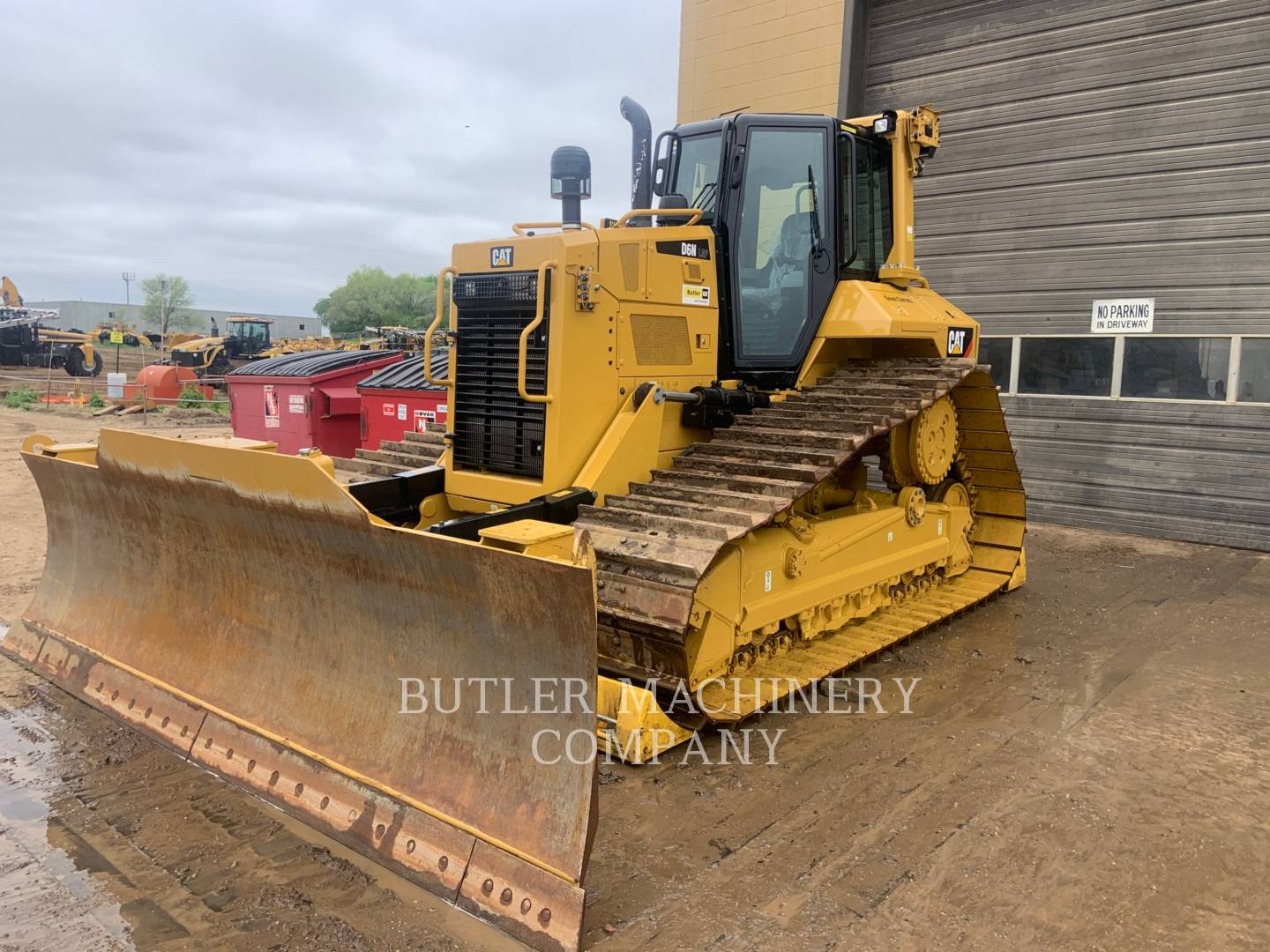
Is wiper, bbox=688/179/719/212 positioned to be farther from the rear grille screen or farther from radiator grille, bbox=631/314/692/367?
the rear grille screen

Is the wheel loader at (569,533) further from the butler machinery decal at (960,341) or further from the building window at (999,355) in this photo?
the building window at (999,355)

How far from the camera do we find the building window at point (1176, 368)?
8.69 meters

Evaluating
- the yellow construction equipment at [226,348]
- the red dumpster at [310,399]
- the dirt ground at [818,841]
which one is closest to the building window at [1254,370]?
the dirt ground at [818,841]

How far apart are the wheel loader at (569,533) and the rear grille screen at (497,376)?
20 millimetres

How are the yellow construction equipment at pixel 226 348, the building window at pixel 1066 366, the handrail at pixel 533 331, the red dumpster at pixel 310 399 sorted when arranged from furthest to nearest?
the yellow construction equipment at pixel 226 348
the red dumpster at pixel 310 399
the building window at pixel 1066 366
the handrail at pixel 533 331

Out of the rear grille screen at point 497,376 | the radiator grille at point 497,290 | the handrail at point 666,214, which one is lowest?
the rear grille screen at point 497,376

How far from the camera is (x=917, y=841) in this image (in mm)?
3309

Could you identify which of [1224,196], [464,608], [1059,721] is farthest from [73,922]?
[1224,196]

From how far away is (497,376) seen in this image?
4.86 meters

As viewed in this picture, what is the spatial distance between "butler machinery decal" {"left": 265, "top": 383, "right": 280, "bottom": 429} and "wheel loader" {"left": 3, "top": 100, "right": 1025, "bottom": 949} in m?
7.09

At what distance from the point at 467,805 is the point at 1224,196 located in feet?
29.7

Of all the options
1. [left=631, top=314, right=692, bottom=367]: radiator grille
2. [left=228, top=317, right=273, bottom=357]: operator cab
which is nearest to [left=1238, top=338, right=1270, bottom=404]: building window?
[left=631, top=314, right=692, bottom=367]: radiator grille

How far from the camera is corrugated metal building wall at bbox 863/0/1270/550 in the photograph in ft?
28.0

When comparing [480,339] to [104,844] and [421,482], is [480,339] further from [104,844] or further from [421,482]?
[104,844]
